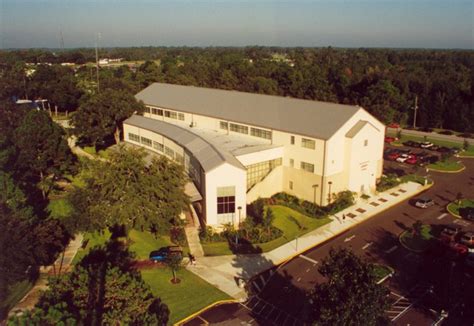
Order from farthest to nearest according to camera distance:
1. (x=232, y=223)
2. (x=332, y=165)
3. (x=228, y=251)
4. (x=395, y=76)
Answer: (x=395, y=76) < (x=332, y=165) < (x=232, y=223) < (x=228, y=251)

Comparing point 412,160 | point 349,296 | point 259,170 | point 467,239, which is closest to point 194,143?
point 259,170

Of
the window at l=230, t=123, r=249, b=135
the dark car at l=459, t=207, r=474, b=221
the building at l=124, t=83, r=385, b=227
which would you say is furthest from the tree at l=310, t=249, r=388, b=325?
the window at l=230, t=123, r=249, b=135

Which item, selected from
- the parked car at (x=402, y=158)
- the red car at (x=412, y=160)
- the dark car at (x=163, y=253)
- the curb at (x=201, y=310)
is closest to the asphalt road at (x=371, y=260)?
the curb at (x=201, y=310)

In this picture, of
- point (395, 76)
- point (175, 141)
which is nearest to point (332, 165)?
point (175, 141)

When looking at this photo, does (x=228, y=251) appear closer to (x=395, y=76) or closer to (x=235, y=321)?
(x=235, y=321)

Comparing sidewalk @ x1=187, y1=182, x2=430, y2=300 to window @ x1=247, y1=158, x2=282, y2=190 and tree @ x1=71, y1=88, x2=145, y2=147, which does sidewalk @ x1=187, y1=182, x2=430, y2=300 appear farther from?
tree @ x1=71, y1=88, x2=145, y2=147

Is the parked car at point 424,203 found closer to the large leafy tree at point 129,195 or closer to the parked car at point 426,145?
the large leafy tree at point 129,195

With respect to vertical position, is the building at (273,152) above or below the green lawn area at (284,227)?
above
